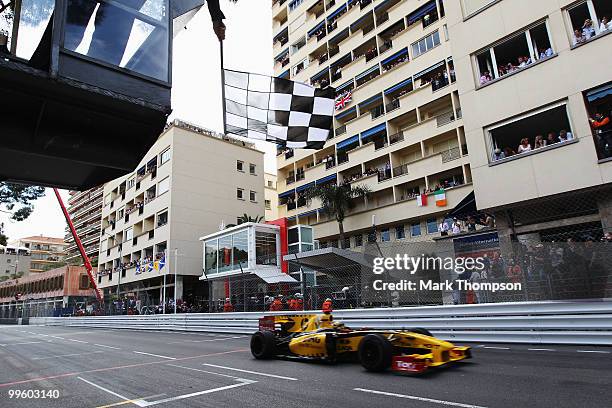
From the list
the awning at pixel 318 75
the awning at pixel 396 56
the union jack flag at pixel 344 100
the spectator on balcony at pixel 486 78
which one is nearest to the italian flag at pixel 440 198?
the spectator on balcony at pixel 486 78

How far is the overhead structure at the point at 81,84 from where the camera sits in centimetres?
250

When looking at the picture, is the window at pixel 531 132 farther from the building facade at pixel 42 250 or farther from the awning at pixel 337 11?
the building facade at pixel 42 250

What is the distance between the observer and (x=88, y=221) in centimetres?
7581

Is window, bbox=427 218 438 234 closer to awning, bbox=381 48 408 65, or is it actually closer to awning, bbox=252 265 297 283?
awning, bbox=252 265 297 283

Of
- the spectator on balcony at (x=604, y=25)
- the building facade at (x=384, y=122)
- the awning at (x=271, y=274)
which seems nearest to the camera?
the spectator on balcony at (x=604, y=25)

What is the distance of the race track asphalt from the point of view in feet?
15.4

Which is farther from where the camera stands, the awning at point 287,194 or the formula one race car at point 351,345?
the awning at point 287,194

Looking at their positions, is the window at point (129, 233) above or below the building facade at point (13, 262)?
below

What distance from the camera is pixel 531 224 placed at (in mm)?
13844

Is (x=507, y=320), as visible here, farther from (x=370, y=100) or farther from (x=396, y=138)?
(x=370, y=100)

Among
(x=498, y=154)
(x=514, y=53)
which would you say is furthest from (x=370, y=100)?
(x=498, y=154)

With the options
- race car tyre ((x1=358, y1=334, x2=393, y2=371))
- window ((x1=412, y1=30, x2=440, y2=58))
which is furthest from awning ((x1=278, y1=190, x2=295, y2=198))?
race car tyre ((x1=358, y1=334, x2=393, y2=371))

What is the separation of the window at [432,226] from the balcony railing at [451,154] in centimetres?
370

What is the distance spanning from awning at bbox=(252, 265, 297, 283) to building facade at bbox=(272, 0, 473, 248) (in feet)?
19.7
